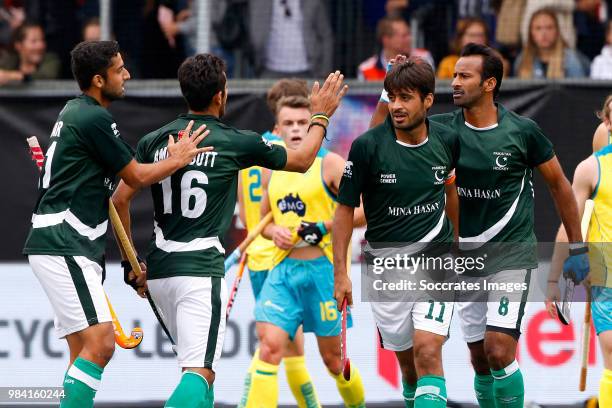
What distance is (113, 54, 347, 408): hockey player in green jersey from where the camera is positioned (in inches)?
262

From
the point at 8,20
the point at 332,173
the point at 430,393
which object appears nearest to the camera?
the point at 430,393

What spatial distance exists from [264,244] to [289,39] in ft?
7.02

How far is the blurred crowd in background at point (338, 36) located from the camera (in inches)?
411

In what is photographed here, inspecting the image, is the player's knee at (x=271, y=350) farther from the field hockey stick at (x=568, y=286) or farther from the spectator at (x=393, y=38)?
the spectator at (x=393, y=38)

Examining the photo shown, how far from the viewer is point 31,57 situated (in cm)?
1059

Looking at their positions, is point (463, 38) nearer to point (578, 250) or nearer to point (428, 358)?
point (578, 250)

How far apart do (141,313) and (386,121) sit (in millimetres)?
3444

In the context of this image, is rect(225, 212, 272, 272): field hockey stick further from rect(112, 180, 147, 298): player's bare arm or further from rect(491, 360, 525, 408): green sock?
rect(491, 360, 525, 408): green sock

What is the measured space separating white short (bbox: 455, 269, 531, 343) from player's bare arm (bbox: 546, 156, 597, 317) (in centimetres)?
28

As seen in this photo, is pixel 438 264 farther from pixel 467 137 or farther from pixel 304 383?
pixel 304 383

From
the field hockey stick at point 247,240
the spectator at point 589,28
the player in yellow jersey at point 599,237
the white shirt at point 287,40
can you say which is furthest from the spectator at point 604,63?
the field hockey stick at point 247,240

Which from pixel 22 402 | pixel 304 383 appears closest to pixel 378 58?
pixel 304 383

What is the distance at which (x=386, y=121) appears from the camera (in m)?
7.34

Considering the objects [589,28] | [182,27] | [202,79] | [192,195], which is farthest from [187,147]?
[589,28]
